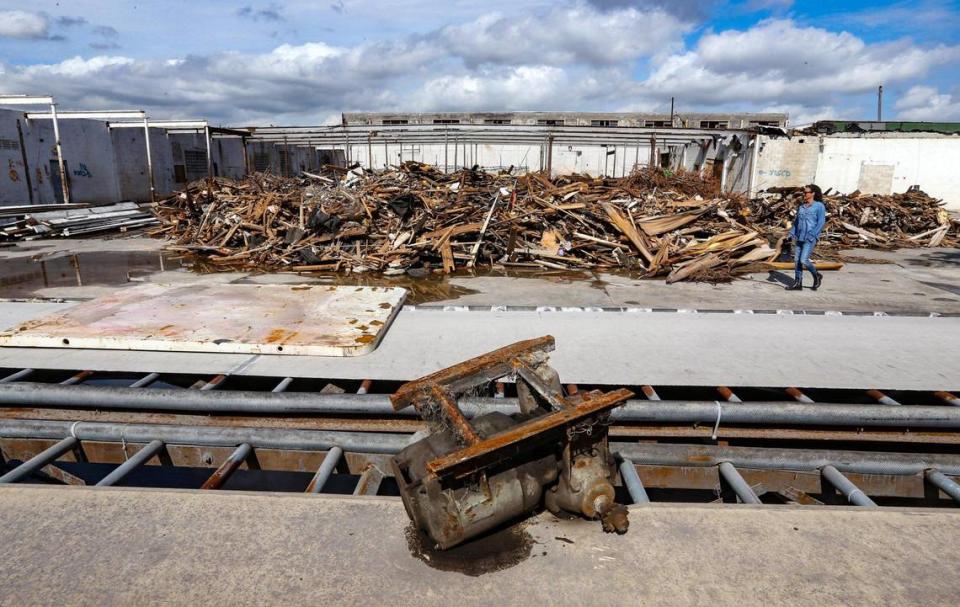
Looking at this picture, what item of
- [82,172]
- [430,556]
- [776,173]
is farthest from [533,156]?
[430,556]

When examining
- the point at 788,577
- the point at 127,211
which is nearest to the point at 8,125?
the point at 127,211

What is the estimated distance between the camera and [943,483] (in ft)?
8.82

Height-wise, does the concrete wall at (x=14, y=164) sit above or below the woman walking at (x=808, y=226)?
above

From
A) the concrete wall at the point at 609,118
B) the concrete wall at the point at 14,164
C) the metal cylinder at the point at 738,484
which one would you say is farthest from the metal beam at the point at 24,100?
the concrete wall at the point at 609,118

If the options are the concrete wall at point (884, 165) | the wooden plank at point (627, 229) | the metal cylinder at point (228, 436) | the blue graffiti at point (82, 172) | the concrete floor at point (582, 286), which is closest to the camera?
the metal cylinder at point (228, 436)

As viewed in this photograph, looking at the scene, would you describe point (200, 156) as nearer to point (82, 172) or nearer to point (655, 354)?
point (82, 172)

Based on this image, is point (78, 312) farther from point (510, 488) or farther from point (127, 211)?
point (127, 211)

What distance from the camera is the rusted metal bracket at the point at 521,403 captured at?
1929 mm

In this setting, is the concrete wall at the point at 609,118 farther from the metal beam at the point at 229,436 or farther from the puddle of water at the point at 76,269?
the metal beam at the point at 229,436

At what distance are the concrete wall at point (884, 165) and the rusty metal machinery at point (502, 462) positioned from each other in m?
25.5

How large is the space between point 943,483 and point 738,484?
1.04 meters

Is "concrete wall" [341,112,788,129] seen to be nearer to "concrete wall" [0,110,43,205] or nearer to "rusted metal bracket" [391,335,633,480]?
"concrete wall" [0,110,43,205]

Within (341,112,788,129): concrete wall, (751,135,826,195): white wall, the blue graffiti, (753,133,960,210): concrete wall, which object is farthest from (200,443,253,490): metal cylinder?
(341,112,788,129): concrete wall

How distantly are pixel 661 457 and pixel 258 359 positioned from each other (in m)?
3.08
